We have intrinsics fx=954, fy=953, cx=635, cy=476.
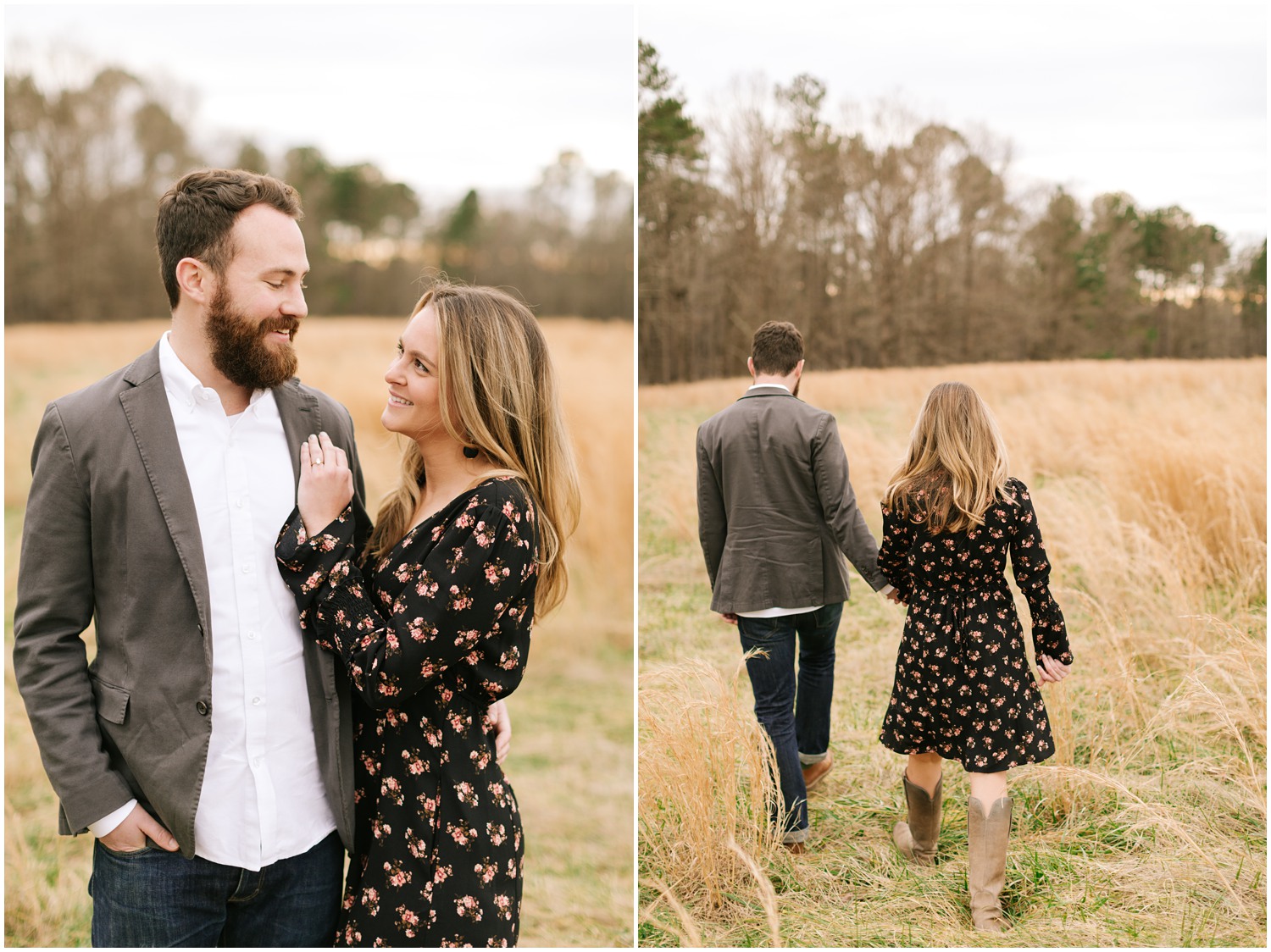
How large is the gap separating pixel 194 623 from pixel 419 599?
0.46m

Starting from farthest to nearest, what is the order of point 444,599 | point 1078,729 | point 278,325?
point 1078,729, point 278,325, point 444,599

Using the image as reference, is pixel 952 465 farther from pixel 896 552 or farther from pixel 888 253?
pixel 888 253

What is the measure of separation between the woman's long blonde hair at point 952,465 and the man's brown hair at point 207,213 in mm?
1982

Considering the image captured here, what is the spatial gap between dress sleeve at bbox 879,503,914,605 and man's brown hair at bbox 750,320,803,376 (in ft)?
2.27

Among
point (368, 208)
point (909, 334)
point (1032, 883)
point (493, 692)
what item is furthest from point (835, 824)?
point (368, 208)

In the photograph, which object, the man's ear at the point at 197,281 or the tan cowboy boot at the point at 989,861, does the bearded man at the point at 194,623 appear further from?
the tan cowboy boot at the point at 989,861

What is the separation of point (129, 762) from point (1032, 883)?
8.73 ft

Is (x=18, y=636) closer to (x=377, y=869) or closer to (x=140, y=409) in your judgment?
(x=140, y=409)

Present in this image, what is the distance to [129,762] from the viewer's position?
1914mm

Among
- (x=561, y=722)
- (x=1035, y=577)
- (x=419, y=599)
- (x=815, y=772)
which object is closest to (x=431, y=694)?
(x=419, y=599)

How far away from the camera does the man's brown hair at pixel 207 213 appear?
6.66 feet

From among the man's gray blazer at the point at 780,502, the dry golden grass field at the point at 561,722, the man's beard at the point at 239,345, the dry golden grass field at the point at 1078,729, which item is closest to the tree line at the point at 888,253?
the dry golden grass field at the point at 1078,729

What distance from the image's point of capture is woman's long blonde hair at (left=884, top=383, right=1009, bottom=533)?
113 inches

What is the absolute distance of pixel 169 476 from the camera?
1900 mm
